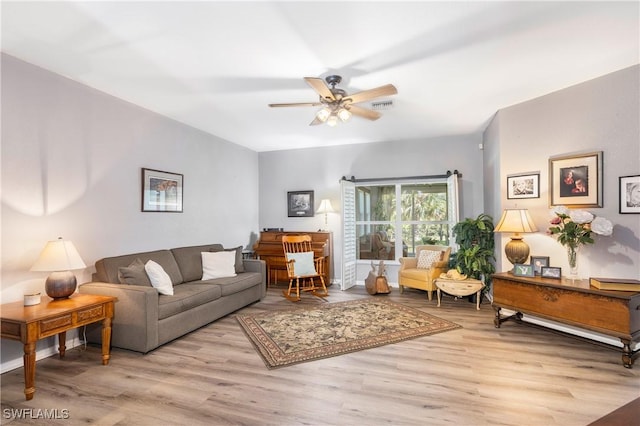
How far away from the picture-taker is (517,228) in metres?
3.48

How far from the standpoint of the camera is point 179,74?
305cm

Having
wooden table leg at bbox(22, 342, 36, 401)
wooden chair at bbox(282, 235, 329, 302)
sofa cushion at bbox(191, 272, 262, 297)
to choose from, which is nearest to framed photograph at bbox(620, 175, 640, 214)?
wooden chair at bbox(282, 235, 329, 302)

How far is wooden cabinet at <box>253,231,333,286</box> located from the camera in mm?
5574

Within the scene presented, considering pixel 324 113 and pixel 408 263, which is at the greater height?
pixel 324 113

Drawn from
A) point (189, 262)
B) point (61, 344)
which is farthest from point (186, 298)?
point (61, 344)

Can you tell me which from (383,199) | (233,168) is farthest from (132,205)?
(383,199)

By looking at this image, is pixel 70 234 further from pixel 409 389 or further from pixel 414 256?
pixel 414 256

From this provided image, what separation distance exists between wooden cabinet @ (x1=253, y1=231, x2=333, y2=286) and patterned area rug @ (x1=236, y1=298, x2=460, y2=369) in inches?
48.2

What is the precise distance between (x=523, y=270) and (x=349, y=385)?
235 cm

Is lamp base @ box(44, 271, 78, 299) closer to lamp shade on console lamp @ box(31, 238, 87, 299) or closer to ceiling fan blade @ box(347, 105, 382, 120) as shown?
lamp shade on console lamp @ box(31, 238, 87, 299)

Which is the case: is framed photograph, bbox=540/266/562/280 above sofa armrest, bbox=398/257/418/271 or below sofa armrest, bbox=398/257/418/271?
above

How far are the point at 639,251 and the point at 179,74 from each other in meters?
4.68

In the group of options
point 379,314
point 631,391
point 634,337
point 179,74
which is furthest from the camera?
point 379,314

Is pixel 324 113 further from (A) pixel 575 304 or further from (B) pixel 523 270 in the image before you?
(A) pixel 575 304
